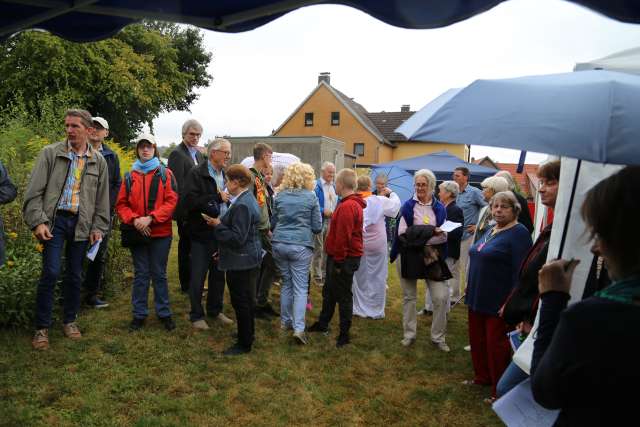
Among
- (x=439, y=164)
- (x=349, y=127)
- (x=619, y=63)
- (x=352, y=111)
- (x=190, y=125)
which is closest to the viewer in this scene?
(x=619, y=63)

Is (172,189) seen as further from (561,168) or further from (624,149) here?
(624,149)

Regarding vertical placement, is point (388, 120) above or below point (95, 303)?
above

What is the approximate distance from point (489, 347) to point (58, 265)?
3.83 m

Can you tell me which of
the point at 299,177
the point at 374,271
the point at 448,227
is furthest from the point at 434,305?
the point at 299,177

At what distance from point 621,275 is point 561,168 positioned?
1712mm

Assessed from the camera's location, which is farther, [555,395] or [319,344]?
[319,344]

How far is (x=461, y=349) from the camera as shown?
508 centimetres

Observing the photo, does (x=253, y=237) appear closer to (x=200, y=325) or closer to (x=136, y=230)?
(x=136, y=230)

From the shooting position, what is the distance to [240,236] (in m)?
4.14

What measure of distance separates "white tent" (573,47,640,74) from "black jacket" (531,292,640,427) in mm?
1412

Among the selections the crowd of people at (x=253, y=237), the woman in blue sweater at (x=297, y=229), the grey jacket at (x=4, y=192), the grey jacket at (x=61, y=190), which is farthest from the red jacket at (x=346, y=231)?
the grey jacket at (x=4, y=192)

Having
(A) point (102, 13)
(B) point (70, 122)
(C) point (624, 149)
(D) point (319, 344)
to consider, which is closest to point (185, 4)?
(A) point (102, 13)

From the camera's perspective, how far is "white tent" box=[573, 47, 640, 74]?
7.10ft

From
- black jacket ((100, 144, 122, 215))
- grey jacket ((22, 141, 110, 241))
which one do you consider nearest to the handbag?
grey jacket ((22, 141, 110, 241))
